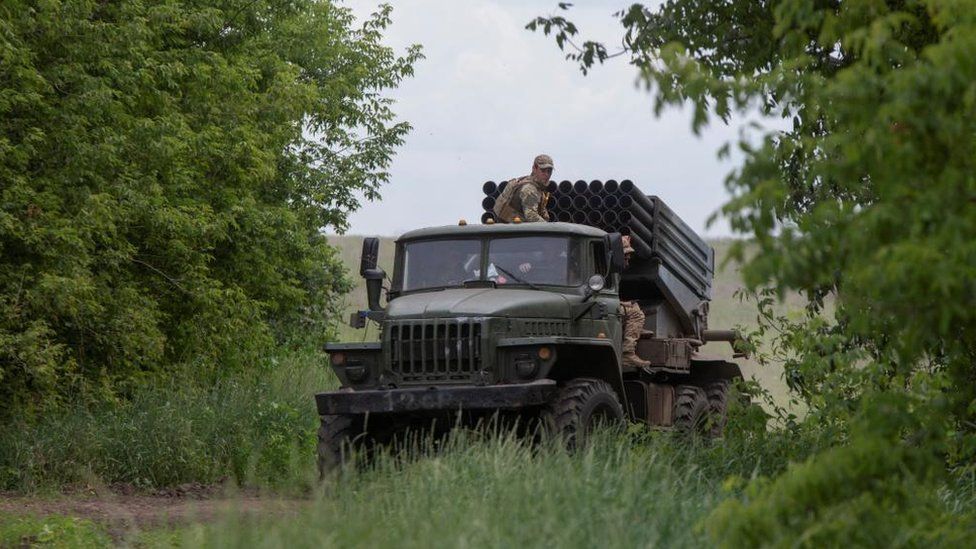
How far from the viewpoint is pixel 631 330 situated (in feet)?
45.4

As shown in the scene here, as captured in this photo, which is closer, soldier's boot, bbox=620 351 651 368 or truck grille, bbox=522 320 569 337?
truck grille, bbox=522 320 569 337

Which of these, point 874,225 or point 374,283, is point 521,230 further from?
point 874,225

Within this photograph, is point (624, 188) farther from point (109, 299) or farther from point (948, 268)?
point (948, 268)

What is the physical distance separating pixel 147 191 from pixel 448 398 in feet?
22.7

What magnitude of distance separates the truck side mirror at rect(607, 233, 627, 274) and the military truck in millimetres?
11

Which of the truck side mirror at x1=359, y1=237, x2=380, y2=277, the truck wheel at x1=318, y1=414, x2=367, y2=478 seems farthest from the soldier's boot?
the truck wheel at x1=318, y1=414, x2=367, y2=478

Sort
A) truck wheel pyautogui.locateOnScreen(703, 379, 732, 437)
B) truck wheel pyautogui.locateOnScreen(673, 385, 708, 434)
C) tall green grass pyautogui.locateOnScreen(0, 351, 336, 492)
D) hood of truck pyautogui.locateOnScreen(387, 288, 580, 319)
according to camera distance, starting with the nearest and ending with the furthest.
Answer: hood of truck pyautogui.locateOnScreen(387, 288, 580, 319)
tall green grass pyautogui.locateOnScreen(0, 351, 336, 492)
truck wheel pyautogui.locateOnScreen(673, 385, 708, 434)
truck wheel pyautogui.locateOnScreen(703, 379, 732, 437)

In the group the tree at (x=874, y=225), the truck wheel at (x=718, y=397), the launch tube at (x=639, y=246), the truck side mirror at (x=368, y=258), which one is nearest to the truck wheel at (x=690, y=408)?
the truck wheel at (x=718, y=397)

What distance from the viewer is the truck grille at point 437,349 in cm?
1177

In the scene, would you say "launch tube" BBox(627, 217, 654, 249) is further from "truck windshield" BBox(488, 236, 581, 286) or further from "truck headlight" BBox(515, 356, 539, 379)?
"truck headlight" BBox(515, 356, 539, 379)

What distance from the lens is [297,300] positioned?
73.7 feet

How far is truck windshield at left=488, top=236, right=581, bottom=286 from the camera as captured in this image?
12.6 meters

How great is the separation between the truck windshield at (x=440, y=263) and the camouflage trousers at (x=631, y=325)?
5.69 ft

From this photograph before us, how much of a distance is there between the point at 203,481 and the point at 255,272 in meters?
6.51
